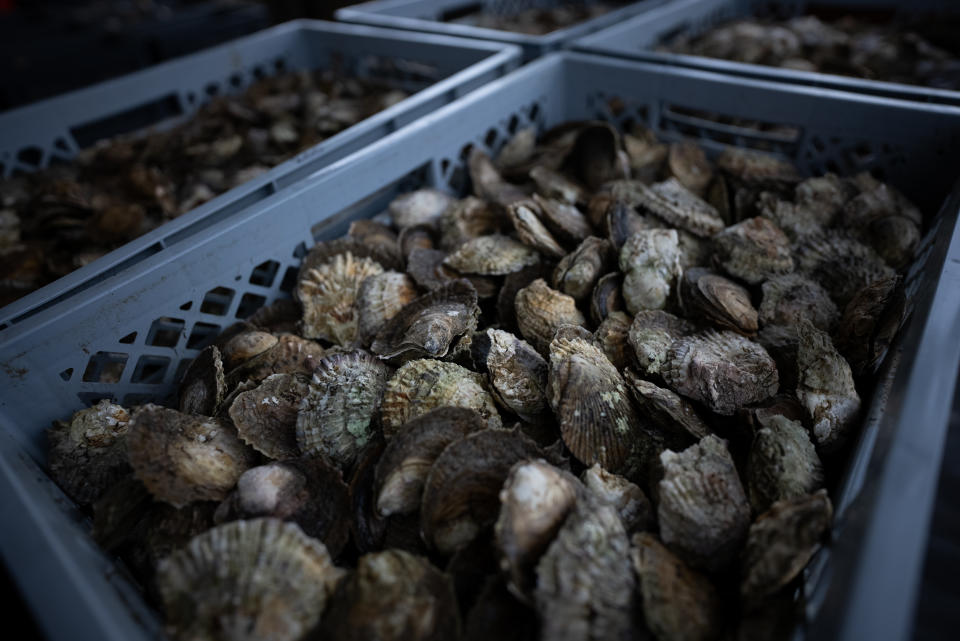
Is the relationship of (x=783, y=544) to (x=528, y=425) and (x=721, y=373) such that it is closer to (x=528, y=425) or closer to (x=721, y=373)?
(x=721, y=373)

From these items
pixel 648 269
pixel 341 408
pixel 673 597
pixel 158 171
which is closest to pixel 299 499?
pixel 341 408

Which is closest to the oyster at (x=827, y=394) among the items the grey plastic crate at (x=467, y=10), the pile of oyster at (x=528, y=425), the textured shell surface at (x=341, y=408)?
the pile of oyster at (x=528, y=425)

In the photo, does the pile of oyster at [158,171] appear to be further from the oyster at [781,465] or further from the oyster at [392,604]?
the oyster at [781,465]

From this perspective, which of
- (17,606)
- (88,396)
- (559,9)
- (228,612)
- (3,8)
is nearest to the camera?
(17,606)

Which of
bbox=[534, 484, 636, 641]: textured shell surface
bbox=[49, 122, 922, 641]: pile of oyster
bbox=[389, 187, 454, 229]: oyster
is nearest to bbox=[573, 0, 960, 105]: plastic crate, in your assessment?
bbox=[49, 122, 922, 641]: pile of oyster

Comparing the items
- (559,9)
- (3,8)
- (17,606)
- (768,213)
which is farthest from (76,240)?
(3,8)

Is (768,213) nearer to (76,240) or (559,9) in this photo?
(76,240)
